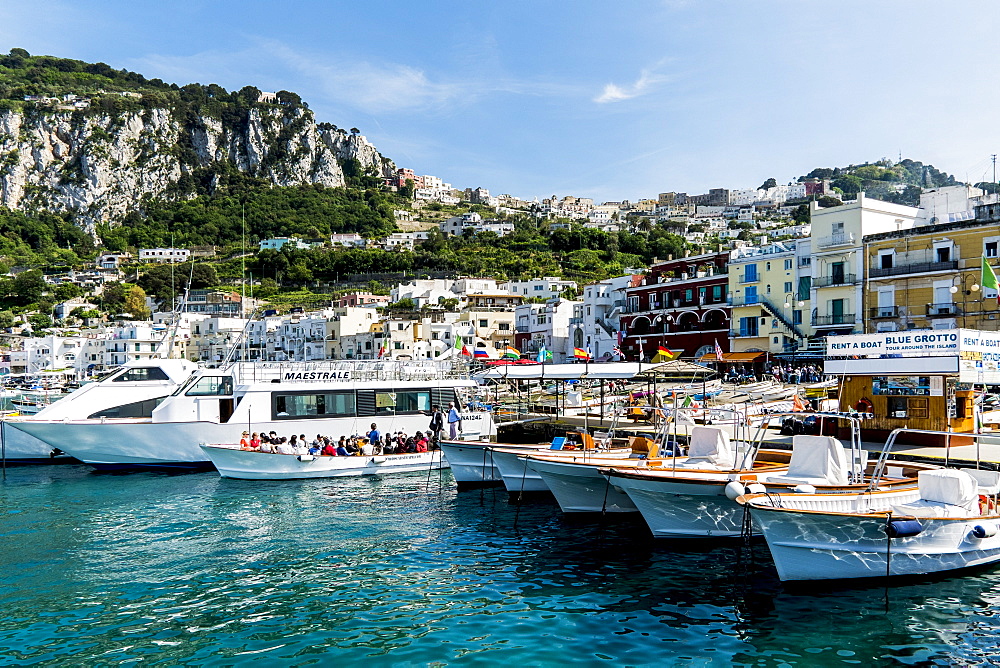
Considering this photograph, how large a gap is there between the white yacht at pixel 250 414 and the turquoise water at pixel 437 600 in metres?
8.14

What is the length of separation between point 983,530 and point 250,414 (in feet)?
75.5

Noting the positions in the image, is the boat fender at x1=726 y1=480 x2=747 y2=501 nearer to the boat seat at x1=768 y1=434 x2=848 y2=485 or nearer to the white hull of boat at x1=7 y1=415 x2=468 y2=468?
the boat seat at x1=768 y1=434 x2=848 y2=485

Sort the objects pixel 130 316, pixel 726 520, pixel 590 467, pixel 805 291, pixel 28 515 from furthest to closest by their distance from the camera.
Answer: pixel 130 316
pixel 805 291
pixel 28 515
pixel 590 467
pixel 726 520

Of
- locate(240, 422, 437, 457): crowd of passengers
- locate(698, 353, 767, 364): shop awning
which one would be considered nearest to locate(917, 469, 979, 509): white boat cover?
locate(240, 422, 437, 457): crowd of passengers

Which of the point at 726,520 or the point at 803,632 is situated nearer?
the point at 803,632

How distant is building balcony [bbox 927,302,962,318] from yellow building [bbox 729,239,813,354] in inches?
418

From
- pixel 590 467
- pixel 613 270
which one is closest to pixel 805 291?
pixel 590 467

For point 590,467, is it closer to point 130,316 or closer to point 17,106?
point 130,316

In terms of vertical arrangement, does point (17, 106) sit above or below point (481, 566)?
above

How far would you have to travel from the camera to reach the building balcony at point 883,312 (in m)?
45.3

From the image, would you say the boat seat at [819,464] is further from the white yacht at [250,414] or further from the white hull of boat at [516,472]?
the white yacht at [250,414]

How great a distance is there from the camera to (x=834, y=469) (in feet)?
48.5

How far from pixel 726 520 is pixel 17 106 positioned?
707 ft

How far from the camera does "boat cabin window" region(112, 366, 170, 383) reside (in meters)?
30.2
